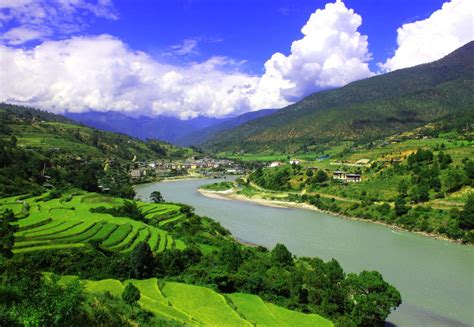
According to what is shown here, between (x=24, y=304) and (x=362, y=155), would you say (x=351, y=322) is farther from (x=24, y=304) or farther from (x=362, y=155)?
(x=362, y=155)

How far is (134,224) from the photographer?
2934 cm

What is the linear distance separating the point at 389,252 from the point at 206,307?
2312 centimetres

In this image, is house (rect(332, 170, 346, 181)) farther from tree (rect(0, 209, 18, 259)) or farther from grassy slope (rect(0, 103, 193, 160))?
grassy slope (rect(0, 103, 193, 160))

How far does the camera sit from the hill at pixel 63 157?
4944 cm

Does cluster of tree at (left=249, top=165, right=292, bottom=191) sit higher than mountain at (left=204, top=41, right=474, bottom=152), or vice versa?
mountain at (left=204, top=41, right=474, bottom=152)

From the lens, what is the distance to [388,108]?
Answer: 153 metres

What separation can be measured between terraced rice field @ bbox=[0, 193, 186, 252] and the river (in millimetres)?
12593

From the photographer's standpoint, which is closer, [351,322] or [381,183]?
[351,322]

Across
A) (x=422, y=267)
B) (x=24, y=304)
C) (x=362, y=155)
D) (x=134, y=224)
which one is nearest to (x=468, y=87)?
(x=362, y=155)

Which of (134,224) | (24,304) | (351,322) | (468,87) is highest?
(468,87)

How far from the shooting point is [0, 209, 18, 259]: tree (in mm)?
18562

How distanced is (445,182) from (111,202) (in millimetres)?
41363

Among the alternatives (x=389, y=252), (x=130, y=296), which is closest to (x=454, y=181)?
(x=389, y=252)

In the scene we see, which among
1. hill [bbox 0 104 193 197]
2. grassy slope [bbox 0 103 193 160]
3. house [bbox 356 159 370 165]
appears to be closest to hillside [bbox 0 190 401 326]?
hill [bbox 0 104 193 197]
